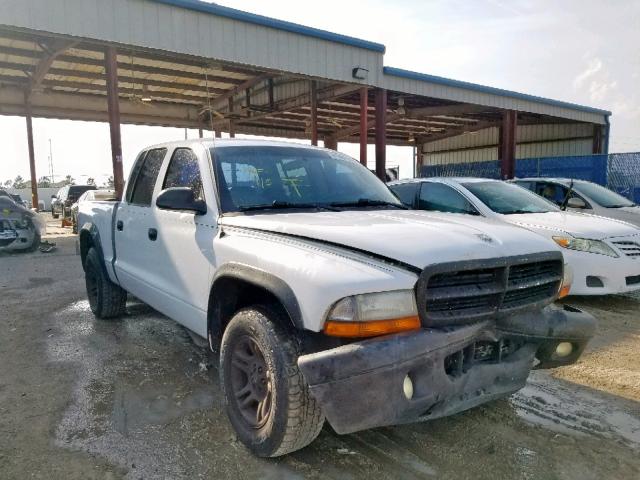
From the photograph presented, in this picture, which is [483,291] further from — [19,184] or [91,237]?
[19,184]

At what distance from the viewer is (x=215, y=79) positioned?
15812 millimetres

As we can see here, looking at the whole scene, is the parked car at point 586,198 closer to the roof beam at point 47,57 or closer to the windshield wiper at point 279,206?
the windshield wiper at point 279,206

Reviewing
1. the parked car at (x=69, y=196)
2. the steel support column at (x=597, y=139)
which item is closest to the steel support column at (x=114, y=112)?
the parked car at (x=69, y=196)

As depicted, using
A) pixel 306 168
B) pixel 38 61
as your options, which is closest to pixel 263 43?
pixel 38 61

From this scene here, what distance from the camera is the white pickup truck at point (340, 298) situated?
2014 millimetres

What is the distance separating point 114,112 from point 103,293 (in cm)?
697

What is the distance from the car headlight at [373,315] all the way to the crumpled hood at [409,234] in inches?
7.3

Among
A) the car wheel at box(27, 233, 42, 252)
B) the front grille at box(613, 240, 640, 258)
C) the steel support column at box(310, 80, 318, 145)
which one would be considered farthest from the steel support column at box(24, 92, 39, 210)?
the front grille at box(613, 240, 640, 258)

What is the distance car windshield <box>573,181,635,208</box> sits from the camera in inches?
309

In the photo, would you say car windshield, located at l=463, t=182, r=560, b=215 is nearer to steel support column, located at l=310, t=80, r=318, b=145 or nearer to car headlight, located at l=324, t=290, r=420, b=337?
car headlight, located at l=324, t=290, r=420, b=337

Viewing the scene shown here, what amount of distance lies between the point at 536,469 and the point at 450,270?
1173mm

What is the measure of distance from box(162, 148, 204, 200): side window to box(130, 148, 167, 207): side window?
9.5 inches

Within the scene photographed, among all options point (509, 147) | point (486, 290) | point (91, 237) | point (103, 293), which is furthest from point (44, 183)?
point (486, 290)

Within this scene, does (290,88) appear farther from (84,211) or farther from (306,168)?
(306,168)
